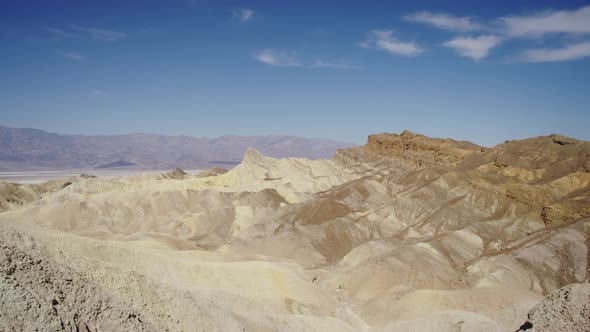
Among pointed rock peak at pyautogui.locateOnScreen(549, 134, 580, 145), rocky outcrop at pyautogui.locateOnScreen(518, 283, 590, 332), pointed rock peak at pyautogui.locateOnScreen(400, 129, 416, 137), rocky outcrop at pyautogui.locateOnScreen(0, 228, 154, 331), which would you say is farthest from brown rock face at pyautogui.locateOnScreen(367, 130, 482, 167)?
rocky outcrop at pyautogui.locateOnScreen(0, 228, 154, 331)

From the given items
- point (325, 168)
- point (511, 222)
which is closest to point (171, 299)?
point (511, 222)

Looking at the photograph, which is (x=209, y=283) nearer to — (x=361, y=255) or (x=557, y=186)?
(x=361, y=255)

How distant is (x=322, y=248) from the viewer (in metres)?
42.9

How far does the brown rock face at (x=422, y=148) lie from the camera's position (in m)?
74.5

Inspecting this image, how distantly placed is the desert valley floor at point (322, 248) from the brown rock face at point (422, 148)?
0.31m

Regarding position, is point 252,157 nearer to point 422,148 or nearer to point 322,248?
Result: point 422,148

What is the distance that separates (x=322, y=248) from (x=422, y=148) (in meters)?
41.6

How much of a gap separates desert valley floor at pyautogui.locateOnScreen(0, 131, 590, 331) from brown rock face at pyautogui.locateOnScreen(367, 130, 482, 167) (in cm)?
31

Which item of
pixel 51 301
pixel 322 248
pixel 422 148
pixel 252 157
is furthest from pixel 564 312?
pixel 252 157

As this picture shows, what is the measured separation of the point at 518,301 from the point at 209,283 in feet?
56.9

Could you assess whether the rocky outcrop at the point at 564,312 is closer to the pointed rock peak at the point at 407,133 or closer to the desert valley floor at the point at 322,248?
the desert valley floor at the point at 322,248

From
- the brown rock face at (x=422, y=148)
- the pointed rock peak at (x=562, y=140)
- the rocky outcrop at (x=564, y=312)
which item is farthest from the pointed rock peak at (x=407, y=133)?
the rocky outcrop at (x=564, y=312)

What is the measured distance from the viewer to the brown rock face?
74.5m

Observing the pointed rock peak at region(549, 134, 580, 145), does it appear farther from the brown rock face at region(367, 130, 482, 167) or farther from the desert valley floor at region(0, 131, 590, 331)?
the brown rock face at region(367, 130, 482, 167)
